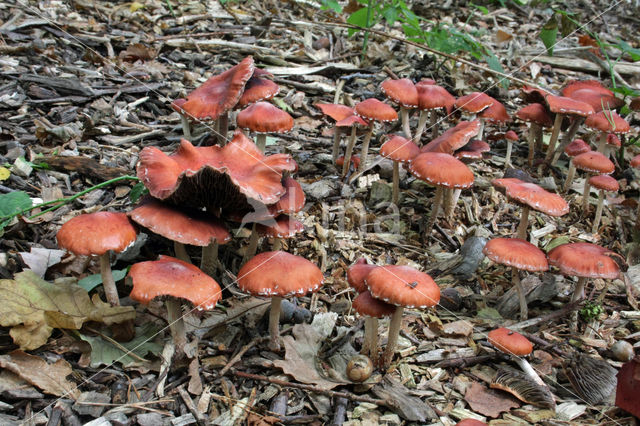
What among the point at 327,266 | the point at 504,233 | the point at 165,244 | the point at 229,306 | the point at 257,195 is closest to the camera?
the point at 257,195

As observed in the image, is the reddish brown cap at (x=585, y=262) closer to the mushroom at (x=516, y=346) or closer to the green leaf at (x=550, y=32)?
the mushroom at (x=516, y=346)

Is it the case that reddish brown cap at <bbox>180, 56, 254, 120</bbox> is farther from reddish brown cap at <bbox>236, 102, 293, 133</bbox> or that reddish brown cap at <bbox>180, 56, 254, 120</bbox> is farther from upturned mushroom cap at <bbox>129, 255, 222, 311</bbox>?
upturned mushroom cap at <bbox>129, 255, 222, 311</bbox>

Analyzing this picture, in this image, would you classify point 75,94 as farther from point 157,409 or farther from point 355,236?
point 157,409

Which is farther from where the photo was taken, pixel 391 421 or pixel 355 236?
pixel 355 236

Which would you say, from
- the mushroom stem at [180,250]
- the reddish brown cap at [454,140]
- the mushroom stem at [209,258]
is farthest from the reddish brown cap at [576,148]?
the mushroom stem at [180,250]

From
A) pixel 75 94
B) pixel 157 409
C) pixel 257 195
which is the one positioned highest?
pixel 257 195

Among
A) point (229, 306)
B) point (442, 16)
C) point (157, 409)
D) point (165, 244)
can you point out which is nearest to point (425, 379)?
point (229, 306)
